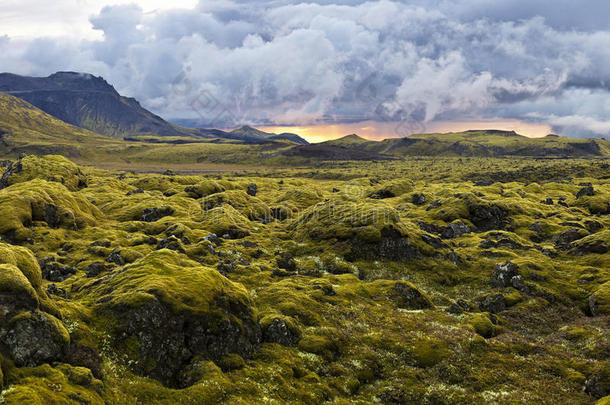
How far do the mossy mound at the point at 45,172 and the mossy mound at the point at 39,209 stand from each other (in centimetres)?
3028

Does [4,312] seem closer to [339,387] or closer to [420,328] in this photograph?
[339,387]

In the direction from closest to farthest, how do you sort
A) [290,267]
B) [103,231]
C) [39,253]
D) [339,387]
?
[339,387], [39,253], [290,267], [103,231]

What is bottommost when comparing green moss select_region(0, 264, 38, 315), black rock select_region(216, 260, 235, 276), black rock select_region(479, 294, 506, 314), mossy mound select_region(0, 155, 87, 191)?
black rock select_region(479, 294, 506, 314)

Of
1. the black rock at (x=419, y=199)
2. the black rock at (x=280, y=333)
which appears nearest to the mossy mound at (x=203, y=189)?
the black rock at (x=419, y=199)

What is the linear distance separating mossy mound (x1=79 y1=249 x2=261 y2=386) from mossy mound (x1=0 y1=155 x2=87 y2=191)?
85539 millimetres

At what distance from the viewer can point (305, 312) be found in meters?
40.3

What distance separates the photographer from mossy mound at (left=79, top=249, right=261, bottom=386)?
84.8 feet

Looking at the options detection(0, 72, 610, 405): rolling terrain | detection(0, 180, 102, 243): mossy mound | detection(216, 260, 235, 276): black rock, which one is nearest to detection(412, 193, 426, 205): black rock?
detection(0, 72, 610, 405): rolling terrain

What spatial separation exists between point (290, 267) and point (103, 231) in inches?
1431

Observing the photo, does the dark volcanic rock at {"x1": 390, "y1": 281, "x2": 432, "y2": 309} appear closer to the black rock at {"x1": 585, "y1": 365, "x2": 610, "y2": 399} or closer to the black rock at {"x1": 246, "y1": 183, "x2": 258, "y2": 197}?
the black rock at {"x1": 585, "y1": 365, "x2": 610, "y2": 399}

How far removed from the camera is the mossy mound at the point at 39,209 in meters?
57.4

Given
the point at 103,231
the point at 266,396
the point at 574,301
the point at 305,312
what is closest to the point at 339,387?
the point at 266,396

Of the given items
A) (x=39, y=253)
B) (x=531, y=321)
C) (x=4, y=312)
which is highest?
(x=4, y=312)

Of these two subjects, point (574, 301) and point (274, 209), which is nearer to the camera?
point (574, 301)
